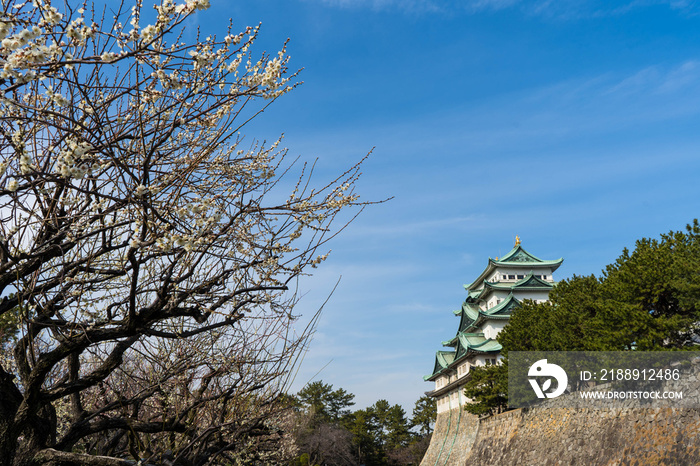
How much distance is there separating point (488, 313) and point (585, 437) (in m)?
15.7

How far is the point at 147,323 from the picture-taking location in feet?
14.6

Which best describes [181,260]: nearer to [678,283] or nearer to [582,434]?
[678,283]

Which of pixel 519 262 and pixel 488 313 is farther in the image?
pixel 519 262

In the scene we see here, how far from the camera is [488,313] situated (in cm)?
3222

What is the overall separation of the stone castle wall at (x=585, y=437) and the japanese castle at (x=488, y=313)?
14.6 feet

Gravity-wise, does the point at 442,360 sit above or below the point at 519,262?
below

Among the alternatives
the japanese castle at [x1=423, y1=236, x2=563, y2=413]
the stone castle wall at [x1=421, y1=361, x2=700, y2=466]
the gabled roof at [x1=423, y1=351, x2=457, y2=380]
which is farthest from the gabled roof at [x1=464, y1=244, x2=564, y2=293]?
the stone castle wall at [x1=421, y1=361, x2=700, y2=466]

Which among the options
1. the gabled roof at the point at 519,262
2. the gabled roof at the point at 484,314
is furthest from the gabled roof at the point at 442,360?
the gabled roof at the point at 519,262

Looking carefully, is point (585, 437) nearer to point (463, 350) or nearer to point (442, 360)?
point (463, 350)

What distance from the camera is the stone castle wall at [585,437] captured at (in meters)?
12.8

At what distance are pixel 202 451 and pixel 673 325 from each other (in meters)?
13.2

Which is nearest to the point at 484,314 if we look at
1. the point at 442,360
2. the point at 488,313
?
the point at 488,313

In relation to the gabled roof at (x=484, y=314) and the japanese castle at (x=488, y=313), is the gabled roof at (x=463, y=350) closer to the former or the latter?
the japanese castle at (x=488, y=313)

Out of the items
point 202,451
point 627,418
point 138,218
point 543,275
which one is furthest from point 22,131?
point 543,275
